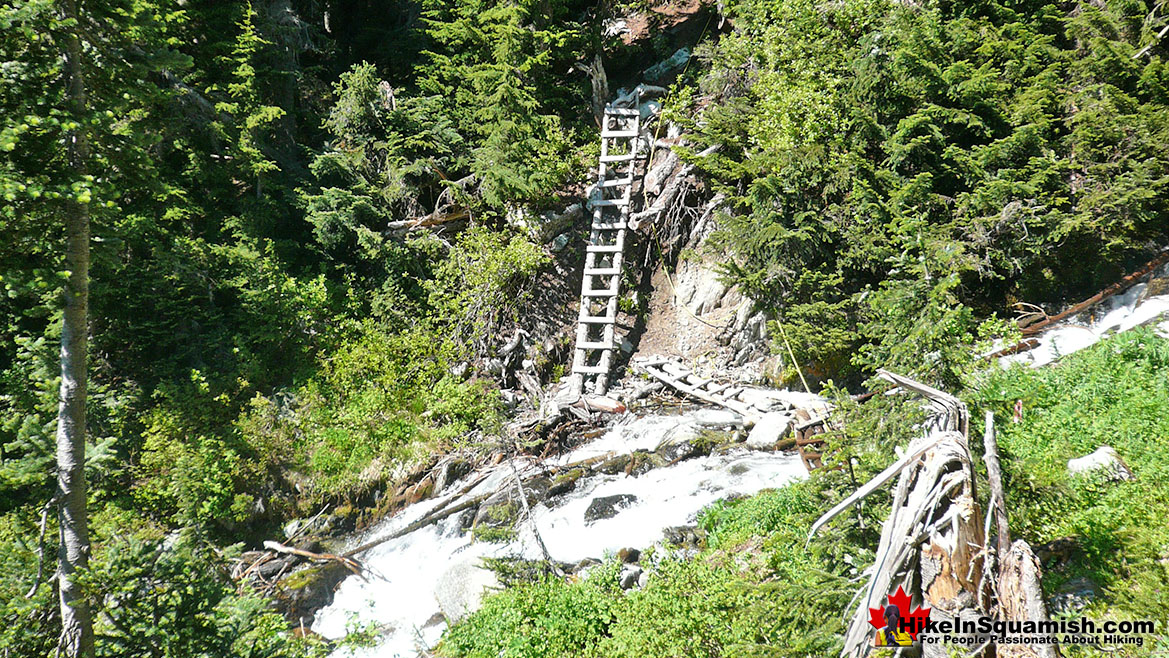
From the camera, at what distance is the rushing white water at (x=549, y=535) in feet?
26.5

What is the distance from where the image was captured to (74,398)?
215 inches

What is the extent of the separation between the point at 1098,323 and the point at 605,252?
25.7 ft

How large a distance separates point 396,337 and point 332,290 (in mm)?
1692

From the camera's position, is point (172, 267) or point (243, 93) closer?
point (172, 267)

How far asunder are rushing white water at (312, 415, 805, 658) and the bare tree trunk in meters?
3.54

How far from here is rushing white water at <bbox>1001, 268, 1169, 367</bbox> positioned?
27.4 feet

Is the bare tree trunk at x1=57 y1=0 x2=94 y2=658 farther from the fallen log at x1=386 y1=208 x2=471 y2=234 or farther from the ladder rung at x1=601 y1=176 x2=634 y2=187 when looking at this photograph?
the ladder rung at x1=601 y1=176 x2=634 y2=187

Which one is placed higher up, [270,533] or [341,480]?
[341,480]

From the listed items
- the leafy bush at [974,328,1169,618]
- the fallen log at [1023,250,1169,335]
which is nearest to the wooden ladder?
the leafy bush at [974,328,1169,618]

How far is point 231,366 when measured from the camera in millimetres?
11289

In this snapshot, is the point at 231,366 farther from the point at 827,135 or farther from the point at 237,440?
the point at 827,135

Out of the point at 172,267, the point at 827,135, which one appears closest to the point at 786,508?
the point at 827,135

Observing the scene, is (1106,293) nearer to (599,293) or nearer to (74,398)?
A: (599,293)

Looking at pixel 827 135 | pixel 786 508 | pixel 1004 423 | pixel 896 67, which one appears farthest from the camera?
pixel 827 135
